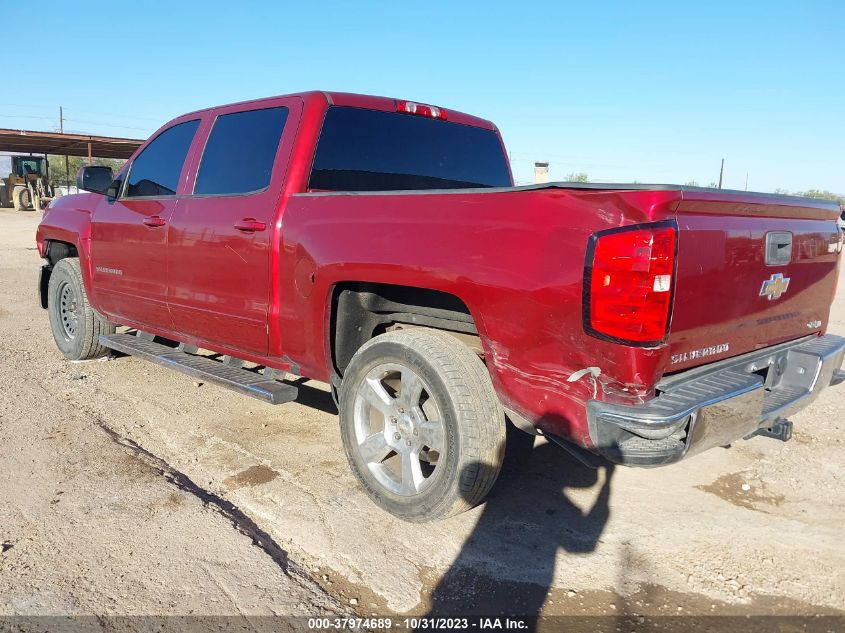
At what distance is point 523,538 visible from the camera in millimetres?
3152

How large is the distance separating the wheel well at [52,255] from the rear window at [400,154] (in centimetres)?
351

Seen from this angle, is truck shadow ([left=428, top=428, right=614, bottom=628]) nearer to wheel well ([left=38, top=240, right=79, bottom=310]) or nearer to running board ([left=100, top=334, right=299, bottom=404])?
running board ([left=100, top=334, right=299, bottom=404])

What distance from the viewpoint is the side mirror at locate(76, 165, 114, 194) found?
5.09 m

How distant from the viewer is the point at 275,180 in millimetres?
3816

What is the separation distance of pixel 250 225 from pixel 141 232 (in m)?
1.39

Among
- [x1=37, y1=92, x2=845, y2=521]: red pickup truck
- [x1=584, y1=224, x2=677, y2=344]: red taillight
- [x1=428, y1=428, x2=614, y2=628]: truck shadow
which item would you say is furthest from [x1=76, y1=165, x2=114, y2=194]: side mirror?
[x1=584, y1=224, x2=677, y2=344]: red taillight

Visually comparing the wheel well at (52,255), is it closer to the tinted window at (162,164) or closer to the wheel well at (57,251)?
the wheel well at (57,251)

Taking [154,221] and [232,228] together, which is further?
[154,221]

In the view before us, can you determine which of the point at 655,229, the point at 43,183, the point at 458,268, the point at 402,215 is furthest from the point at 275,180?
the point at 43,183

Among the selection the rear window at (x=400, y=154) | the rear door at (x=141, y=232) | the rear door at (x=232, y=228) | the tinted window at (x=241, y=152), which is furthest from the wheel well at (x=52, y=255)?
the rear window at (x=400, y=154)

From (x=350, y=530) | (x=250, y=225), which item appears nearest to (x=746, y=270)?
(x=350, y=530)

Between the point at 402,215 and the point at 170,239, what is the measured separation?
2071 millimetres

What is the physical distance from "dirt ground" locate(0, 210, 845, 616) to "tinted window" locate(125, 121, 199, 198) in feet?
5.35

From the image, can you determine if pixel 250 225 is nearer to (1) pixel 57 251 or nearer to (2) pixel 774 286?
(2) pixel 774 286
